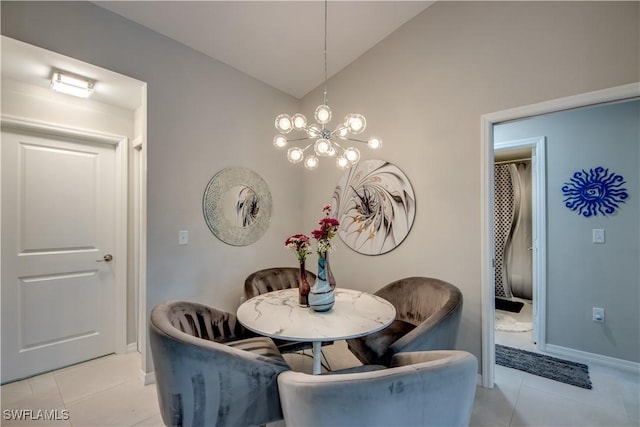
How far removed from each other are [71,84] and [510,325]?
16.3 ft

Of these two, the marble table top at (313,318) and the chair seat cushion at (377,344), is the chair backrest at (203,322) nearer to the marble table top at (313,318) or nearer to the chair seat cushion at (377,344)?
the marble table top at (313,318)

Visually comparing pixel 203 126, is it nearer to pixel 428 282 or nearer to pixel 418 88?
pixel 418 88

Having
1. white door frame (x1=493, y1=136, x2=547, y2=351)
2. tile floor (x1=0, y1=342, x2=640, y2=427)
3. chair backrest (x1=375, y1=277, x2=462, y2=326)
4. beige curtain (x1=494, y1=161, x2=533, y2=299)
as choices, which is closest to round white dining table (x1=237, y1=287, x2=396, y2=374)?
chair backrest (x1=375, y1=277, x2=462, y2=326)

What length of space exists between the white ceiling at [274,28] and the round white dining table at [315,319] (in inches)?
88.7

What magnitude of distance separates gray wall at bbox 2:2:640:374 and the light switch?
131cm

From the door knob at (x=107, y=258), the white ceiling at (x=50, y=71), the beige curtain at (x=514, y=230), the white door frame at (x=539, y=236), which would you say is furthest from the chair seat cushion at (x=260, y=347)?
the beige curtain at (x=514, y=230)

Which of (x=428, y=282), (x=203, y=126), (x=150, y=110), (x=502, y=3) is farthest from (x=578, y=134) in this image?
(x=150, y=110)

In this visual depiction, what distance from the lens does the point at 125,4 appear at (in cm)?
201

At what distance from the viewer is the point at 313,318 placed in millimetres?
1601

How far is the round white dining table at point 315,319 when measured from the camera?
141cm

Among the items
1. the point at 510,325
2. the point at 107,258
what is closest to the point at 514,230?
the point at 510,325

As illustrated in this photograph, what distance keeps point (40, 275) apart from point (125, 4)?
7.28 ft

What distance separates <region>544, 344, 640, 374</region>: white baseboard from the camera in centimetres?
233

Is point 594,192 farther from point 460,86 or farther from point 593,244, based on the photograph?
point 460,86
